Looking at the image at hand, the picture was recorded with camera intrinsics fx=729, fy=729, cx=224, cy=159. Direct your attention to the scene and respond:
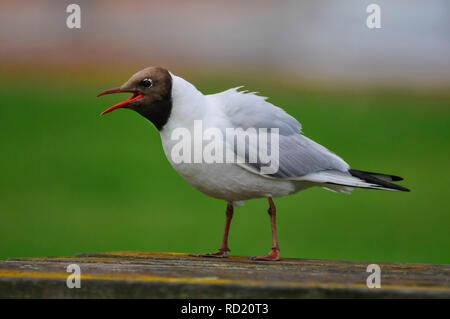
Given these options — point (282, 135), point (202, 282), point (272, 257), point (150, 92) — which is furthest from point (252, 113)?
point (202, 282)

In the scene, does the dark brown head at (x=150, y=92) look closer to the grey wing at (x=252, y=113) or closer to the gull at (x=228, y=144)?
the gull at (x=228, y=144)

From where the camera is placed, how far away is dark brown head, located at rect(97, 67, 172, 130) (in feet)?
11.0

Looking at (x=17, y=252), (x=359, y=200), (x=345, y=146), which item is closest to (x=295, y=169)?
(x=17, y=252)

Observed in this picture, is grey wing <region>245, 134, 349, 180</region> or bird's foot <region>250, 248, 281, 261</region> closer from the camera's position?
bird's foot <region>250, 248, 281, 261</region>

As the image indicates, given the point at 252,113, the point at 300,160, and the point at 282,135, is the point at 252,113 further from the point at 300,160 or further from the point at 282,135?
the point at 300,160

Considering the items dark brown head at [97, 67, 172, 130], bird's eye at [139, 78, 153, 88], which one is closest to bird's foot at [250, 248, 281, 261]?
dark brown head at [97, 67, 172, 130]

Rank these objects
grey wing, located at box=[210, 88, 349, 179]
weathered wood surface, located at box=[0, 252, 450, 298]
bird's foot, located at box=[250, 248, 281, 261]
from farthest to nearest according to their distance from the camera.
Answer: grey wing, located at box=[210, 88, 349, 179] → bird's foot, located at box=[250, 248, 281, 261] → weathered wood surface, located at box=[0, 252, 450, 298]

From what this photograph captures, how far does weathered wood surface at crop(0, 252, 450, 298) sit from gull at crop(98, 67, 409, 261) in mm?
648

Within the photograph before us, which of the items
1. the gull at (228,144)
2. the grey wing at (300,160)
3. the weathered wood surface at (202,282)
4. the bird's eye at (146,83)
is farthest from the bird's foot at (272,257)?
the bird's eye at (146,83)

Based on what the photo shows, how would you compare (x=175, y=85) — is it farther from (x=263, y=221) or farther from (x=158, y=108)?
(x=263, y=221)

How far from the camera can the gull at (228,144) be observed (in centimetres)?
335

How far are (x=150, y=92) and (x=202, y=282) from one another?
4.31 feet

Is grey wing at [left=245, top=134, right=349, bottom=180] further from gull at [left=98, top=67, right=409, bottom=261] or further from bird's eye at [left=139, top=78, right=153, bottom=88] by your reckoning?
bird's eye at [left=139, top=78, right=153, bottom=88]

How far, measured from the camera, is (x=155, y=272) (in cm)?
249
